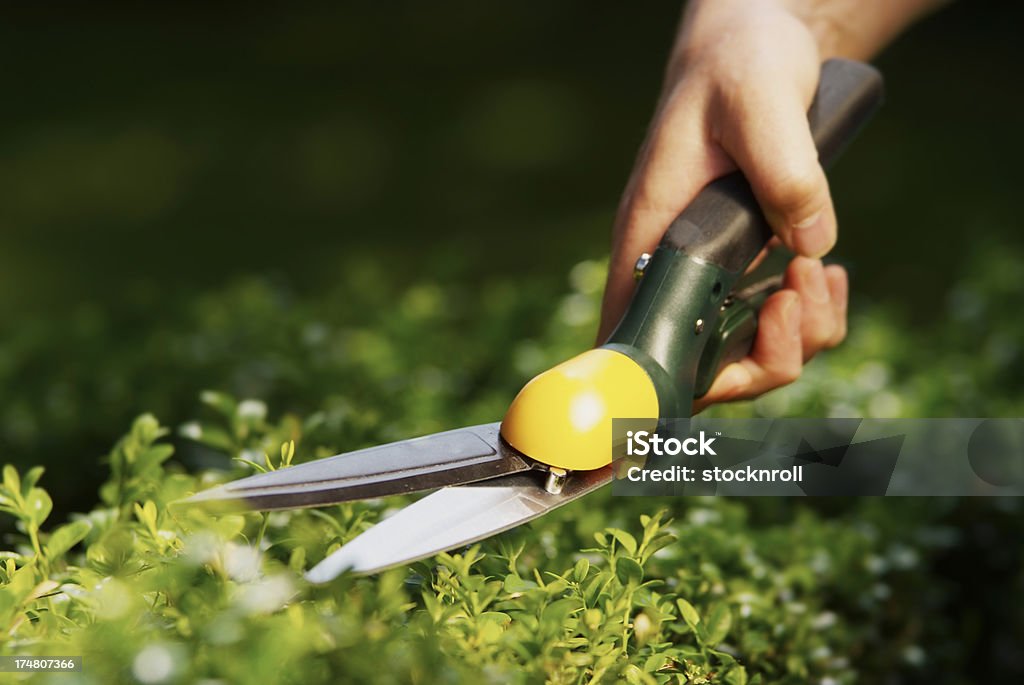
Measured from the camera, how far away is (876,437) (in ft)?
6.59

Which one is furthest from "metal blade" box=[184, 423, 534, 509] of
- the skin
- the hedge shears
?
the skin

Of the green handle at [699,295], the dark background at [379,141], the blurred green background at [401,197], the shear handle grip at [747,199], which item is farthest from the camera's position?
the dark background at [379,141]

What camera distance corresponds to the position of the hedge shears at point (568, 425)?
46.6 inches

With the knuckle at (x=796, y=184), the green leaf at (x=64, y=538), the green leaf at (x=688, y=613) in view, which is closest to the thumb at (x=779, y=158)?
the knuckle at (x=796, y=184)

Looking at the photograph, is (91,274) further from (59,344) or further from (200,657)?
(200,657)

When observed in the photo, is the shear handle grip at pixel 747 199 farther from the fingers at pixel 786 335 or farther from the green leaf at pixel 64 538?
the green leaf at pixel 64 538

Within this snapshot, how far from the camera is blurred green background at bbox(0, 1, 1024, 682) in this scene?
7.90 ft

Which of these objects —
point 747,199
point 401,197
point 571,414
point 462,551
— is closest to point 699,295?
point 747,199

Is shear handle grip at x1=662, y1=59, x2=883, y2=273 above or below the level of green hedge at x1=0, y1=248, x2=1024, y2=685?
above

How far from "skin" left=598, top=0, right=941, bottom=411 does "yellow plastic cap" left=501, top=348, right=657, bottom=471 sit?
12.8 inches

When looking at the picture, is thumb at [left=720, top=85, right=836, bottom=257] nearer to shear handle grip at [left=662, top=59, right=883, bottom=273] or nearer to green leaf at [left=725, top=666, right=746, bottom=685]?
shear handle grip at [left=662, top=59, right=883, bottom=273]

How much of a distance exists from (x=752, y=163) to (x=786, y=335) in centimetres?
29

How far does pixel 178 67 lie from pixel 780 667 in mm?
5051

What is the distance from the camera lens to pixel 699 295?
1547 millimetres
